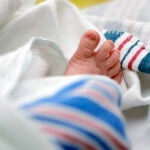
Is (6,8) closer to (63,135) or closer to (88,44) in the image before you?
(88,44)

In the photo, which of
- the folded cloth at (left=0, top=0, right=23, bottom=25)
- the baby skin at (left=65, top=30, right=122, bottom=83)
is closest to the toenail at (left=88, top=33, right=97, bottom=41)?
the baby skin at (left=65, top=30, right=122, bottom=83)

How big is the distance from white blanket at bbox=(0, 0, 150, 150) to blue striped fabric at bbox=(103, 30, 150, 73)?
2cm

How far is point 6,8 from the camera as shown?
76cm

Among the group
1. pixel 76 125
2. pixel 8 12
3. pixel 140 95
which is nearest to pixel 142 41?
pixel 140 95

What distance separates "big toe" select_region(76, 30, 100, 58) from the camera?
2.26 ft

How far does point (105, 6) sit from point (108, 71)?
0.25m

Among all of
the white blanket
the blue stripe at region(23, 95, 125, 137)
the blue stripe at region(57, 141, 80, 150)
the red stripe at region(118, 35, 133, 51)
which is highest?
the red stripe at region(118, 35, 133, 51)

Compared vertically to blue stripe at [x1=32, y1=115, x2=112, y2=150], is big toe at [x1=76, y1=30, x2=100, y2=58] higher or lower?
higher

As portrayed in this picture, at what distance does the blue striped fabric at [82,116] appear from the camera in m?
0.45

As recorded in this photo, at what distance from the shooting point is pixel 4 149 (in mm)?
420

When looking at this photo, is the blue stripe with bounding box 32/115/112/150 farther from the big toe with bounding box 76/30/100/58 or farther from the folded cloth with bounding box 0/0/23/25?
the folded cloth with bounding box 0/0/23/25

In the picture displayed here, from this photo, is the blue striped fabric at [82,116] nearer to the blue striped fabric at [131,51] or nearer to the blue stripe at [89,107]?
the blue stripe at [89,107]

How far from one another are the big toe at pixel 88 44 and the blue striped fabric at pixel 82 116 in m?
0.18

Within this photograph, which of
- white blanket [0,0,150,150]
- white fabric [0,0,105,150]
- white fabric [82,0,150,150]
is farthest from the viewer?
white fabric [82,0,150,150]
